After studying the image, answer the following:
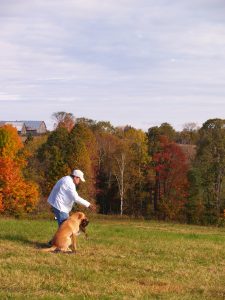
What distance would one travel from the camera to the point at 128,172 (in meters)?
55.3

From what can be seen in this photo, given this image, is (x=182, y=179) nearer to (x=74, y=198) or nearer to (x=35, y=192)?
(x=35, y=192)

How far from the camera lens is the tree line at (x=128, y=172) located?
46.3 meters

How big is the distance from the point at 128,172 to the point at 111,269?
45776 mm

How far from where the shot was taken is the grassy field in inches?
304

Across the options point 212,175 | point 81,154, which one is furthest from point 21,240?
point 212,175

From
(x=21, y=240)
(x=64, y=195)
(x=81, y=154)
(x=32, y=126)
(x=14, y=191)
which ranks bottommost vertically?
(x=21, y=240)

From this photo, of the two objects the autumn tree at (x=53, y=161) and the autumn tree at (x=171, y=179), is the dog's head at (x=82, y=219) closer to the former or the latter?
the autumn tree at (x=53, y=161)

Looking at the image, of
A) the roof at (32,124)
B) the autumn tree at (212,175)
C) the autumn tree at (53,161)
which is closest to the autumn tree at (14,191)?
the autumn tree at (53,161)

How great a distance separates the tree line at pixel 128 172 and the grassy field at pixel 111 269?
99.3 feet

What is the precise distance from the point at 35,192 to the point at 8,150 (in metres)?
5.70

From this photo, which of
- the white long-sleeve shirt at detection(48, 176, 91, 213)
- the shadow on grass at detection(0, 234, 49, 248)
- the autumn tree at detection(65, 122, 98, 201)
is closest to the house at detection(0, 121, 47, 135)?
the autumn tree at detection(65, 122, 98, 201)

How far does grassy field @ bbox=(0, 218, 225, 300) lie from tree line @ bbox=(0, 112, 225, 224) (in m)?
30.3

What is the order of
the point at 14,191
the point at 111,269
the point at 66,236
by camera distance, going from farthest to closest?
1. the point at 14,191
2. the point at 66,236
3. the point at 111,269

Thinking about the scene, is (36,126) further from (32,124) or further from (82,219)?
(82,219)
